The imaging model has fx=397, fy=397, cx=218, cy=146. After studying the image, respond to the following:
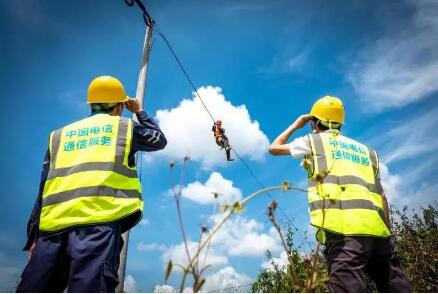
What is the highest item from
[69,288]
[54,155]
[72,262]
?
[54,155]

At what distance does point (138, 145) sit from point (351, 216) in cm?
162

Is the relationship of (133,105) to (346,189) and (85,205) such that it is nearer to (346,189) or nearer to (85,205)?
(85,205)

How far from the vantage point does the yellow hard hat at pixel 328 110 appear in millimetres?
3596

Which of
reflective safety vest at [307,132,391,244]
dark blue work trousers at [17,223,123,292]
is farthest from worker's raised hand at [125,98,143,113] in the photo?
reflective safety vest at [307,132,391,244]

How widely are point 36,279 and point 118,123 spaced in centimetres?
116

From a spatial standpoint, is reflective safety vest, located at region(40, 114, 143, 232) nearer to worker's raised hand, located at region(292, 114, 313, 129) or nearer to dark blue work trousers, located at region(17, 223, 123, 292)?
dark blue work trousers, located at region(17, 223, 123, 292)

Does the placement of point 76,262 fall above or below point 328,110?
below

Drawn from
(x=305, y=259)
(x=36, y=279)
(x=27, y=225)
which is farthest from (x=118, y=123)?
(x=305, y=259)

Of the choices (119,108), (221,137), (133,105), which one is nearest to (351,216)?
(133,105)

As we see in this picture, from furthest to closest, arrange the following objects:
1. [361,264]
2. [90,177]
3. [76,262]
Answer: [361,264] < [90,177] < [76,262]

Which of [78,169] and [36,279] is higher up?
[78,169]

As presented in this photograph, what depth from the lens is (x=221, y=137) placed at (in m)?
9.66

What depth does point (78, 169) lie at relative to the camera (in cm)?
269

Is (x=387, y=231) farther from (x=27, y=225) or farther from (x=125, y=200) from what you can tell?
(x=27, y=225)
